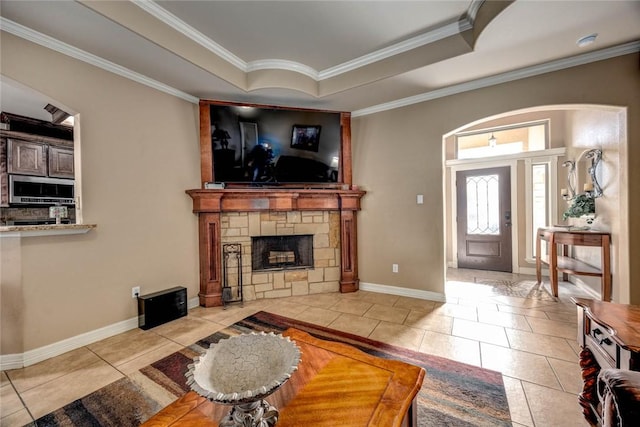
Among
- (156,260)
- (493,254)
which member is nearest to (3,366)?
(156,260)

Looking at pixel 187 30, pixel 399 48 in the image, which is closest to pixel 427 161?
pixel 399 48

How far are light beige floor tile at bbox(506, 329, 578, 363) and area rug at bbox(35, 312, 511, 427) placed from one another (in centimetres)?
56

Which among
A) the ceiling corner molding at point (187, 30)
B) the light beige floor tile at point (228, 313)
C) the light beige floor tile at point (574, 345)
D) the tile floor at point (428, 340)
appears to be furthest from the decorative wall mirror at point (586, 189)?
the ceiling corner molding at point (187, 30)

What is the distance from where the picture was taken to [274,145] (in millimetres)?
3354

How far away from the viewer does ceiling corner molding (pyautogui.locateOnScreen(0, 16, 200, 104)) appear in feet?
6.39

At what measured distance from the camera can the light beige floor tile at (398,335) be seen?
2220 mm

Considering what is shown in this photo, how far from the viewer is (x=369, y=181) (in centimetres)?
368

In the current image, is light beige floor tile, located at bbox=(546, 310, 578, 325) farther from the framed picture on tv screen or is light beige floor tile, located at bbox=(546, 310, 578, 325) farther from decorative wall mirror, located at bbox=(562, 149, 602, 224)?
the framed picture on tv screen

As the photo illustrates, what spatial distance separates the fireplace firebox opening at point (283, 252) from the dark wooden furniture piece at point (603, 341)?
109 inches

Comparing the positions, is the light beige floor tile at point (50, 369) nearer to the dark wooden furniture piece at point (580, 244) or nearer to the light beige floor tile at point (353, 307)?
the light beige floor tile at point (353, 307)

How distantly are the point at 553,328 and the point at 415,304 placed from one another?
1250 mm

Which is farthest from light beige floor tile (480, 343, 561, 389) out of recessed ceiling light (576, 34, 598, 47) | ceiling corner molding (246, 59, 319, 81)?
ceiling corner molding (246, 59, 319, 81)

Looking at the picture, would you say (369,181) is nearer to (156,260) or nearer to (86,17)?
(156,260)

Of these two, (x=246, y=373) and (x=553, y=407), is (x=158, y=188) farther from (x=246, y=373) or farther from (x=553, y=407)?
(x=553, y=407)
